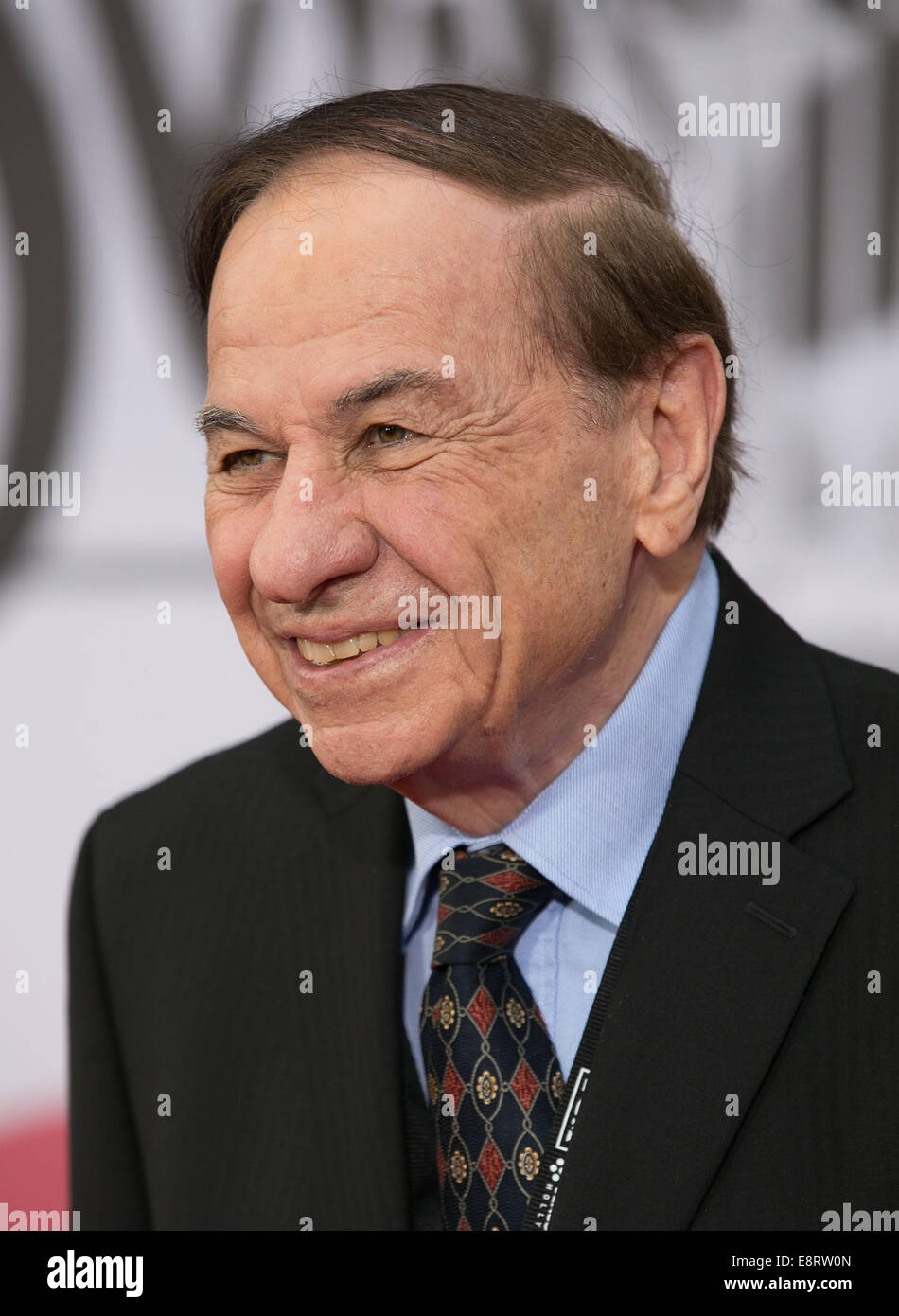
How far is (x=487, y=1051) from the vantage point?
1.50 metres

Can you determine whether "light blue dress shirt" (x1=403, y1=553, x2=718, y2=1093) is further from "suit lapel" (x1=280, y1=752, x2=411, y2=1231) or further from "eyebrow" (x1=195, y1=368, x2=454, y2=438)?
"eyebrow" (x1=195, y1=368, x2=454, y2=438)

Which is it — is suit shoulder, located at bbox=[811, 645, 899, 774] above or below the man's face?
below

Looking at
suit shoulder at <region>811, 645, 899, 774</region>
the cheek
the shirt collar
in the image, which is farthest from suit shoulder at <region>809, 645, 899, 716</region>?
the cheek

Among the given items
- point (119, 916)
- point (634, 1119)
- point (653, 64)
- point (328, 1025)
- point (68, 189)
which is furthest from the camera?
point (68, 189)

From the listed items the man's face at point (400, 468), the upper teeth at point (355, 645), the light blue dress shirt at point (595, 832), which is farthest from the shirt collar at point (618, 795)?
the upper teeth at point (355, 645)

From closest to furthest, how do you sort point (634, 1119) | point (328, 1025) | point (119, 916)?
point (634, 1119)
point (328, 1025)
point (119, 916)

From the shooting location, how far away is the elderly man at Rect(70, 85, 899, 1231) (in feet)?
4.55

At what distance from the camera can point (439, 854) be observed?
5.33ft

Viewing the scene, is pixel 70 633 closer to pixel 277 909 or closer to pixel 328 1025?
pixel 277 909

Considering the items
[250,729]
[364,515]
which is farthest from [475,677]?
[250,729]

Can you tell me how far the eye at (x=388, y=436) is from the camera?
1418mm

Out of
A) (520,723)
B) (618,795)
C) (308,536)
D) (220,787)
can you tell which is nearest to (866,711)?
(618,795)

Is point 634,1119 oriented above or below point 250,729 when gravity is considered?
below

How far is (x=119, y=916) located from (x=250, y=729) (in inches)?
22.1
